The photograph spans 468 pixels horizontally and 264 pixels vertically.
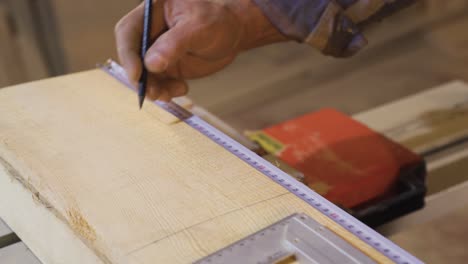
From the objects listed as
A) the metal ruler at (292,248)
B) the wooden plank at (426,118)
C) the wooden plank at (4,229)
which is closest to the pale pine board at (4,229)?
→ the wooden plank at (4,229)

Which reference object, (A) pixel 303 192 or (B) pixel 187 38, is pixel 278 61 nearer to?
(B) pixel 187 38

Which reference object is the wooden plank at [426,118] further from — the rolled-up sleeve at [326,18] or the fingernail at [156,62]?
the fingernail at [156,62]

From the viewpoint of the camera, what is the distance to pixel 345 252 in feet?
2.54

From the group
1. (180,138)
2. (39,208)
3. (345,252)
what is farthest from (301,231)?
(39,208)

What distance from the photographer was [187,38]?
116 centimetres

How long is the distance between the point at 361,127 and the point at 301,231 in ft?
2.26

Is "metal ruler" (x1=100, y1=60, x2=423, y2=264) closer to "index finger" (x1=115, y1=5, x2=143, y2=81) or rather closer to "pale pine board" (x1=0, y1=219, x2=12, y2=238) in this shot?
"index finger" (x1=115, y1=5, x2=143, y2=81)

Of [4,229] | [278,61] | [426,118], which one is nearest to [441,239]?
[426,118]

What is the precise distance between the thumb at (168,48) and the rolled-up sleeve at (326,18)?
268 millimetres

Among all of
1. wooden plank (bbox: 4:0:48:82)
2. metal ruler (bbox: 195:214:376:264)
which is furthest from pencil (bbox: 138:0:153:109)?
wooden plank (bbox: 4:0:48:82)

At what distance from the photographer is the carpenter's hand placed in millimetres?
1120

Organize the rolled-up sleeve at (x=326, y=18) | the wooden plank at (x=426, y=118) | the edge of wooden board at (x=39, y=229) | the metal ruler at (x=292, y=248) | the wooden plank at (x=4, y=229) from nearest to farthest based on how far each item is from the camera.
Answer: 1. the metal ruler at (x=292, y=248)
2. the edge of wooden board at (x=39, y=229)
3. the wooden plank at (x=4, y=229)
4. the rolled-up sleeve at (x=326, y=18)
5. the wooden plank at (x=426, y=118)

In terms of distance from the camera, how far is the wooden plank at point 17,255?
3.26 feet

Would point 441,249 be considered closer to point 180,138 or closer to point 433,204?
point 433,204
